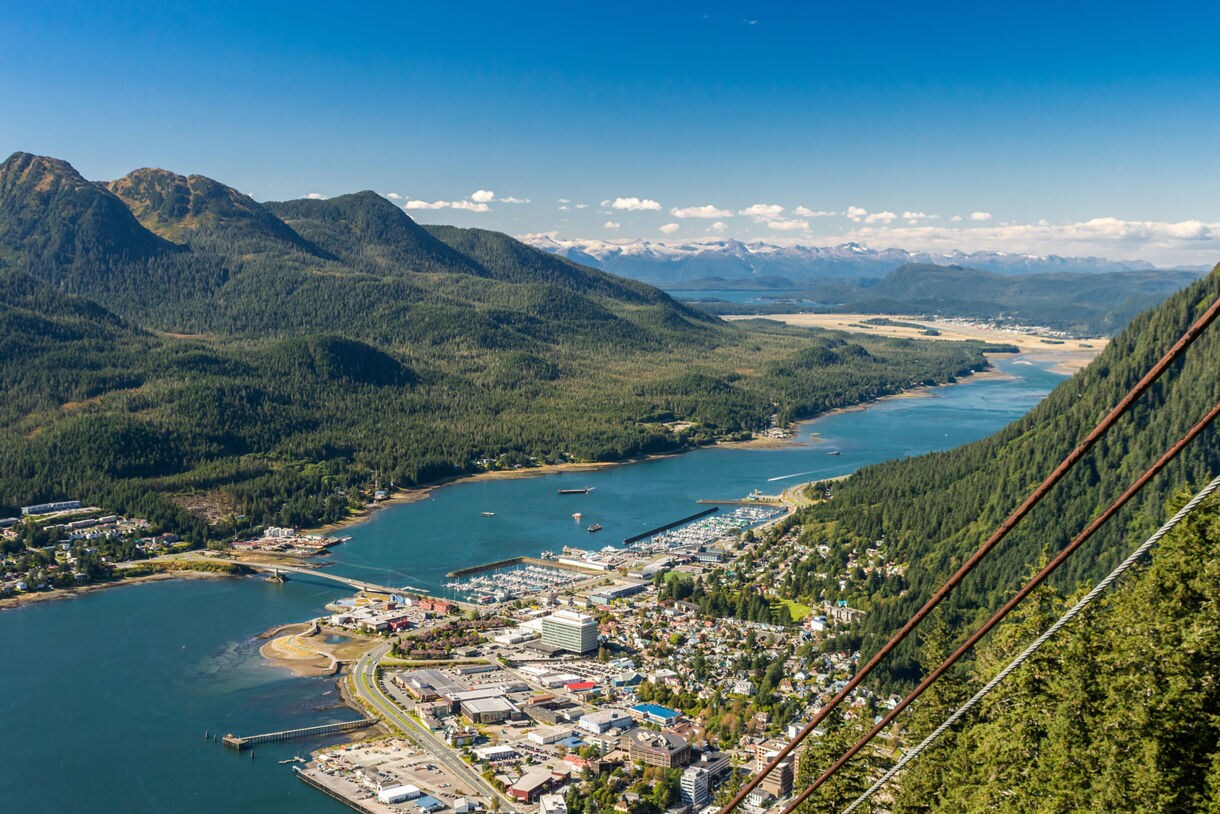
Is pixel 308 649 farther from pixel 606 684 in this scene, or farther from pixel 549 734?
pixel 549 734

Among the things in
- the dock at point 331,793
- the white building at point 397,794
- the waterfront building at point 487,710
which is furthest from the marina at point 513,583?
the white building at point 397,794

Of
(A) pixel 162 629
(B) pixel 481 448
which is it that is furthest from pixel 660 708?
(B) pixel 481 448

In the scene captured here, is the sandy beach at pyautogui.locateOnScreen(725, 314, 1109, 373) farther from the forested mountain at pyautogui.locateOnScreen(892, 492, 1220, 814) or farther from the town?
the forested mountain at pyautogui.locateOnScreen(892, 492, 1220, 814)

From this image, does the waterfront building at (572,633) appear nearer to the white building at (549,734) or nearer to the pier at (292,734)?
the white building at (549,734)

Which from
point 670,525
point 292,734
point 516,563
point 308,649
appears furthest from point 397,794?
point 670,525

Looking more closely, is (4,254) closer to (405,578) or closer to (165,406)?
(165,406)

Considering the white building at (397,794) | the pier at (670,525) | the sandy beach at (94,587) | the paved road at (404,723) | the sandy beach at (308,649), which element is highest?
the pier at (670,525)

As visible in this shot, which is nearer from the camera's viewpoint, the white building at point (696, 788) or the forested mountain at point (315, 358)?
the white building at point (696, 788)
